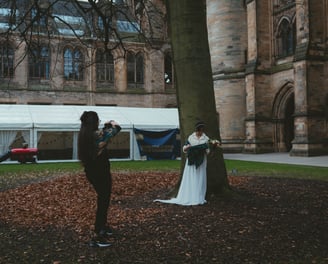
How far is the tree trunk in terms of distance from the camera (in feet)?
24.7

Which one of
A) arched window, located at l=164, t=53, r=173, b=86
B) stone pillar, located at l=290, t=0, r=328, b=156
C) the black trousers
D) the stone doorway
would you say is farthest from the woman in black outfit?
arched window, located at l=164, t=53, r=173, b=86

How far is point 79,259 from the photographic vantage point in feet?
14.4

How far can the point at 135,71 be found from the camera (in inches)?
1506

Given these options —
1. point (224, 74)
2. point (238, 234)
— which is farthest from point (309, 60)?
point (238, 234)

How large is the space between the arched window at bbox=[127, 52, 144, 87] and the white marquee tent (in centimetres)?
1252

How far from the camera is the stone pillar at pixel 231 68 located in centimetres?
2900

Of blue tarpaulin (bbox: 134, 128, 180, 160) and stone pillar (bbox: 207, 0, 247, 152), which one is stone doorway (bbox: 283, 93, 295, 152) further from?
blue tarpaulin (bbox: 134, 128, 180, 160)

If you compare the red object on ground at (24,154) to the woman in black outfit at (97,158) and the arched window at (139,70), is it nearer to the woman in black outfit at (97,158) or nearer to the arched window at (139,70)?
the woman in black outfit at (97,158)

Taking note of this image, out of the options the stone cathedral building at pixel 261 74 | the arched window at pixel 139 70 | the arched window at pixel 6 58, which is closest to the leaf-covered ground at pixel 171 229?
the arched window at pixel 6 58

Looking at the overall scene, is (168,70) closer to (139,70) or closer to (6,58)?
(139,70)

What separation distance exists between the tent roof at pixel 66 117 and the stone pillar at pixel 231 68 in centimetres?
517

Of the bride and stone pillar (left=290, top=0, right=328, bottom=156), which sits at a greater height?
stone pillar (left=290, top=0, right=328, bottom=156)

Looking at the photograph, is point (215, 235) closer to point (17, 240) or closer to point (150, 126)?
point (17, 240)

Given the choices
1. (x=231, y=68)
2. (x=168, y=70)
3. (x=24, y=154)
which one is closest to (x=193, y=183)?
(x=24, y=154)
